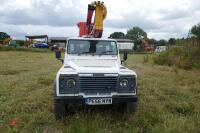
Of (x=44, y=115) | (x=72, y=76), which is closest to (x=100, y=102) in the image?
(x=72, y=76)

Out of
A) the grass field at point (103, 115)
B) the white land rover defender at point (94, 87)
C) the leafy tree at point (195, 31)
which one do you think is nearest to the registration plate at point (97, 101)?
the white land rover defender at point (94, 87)

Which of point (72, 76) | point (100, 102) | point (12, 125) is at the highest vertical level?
point (72, 76)

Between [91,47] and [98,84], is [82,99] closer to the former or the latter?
[98,84]

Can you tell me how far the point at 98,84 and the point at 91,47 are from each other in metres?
2.03

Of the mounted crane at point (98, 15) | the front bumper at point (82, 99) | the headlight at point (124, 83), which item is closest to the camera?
the front bumper at point (82, 99)

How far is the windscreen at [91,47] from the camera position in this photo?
Answer: 8734mm

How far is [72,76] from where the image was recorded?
6875 mm

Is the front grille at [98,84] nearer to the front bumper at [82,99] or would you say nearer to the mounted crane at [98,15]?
the front bumper at [82,99]

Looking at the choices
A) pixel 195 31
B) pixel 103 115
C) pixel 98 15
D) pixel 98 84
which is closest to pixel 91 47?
pixel 98 84

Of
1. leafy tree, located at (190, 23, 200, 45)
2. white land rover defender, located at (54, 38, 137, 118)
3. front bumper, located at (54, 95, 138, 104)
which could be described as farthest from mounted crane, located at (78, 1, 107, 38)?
leafy tree, located at (190, 23, 200, 45)

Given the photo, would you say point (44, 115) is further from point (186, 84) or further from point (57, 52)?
point (186, 84)

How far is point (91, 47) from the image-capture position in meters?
8.82

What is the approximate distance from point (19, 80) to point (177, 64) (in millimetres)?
11813

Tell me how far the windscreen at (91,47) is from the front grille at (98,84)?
1786mm
